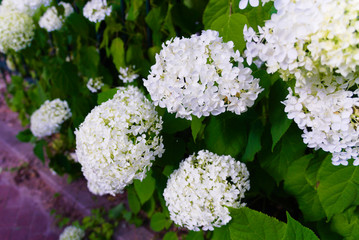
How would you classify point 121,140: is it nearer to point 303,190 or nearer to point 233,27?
point 233,27

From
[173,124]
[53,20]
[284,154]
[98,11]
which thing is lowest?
[284,154]

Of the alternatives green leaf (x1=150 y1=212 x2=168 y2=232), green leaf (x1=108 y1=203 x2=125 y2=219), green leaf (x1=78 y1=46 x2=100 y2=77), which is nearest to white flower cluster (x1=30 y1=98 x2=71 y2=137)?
green leaf (x1=78 y1=46 x2=100 y2=77)

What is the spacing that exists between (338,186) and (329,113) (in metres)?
0.50

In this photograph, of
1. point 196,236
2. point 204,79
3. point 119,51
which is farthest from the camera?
point 119,51

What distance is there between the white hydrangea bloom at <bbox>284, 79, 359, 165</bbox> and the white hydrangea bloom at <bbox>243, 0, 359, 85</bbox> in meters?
0.11

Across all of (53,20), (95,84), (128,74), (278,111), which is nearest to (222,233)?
(278,111)

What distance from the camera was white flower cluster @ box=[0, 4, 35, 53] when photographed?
8.02 feet

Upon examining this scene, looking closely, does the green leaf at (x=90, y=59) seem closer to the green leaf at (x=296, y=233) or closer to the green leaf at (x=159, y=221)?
the green leaf at (x=159, y=221)

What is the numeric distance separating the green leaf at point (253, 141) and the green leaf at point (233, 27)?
436 millimetres

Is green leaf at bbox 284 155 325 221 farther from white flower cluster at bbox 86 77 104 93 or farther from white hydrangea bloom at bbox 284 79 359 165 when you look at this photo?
white flower cluster at bbox 86 77 104 93

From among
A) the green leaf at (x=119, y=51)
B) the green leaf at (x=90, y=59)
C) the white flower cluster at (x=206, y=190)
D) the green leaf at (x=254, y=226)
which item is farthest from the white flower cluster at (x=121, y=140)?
the green leaf at (x=90, y=59)

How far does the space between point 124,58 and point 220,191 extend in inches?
49.4

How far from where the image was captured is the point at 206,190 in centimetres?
134

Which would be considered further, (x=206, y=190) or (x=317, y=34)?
(x=206, y=190)
